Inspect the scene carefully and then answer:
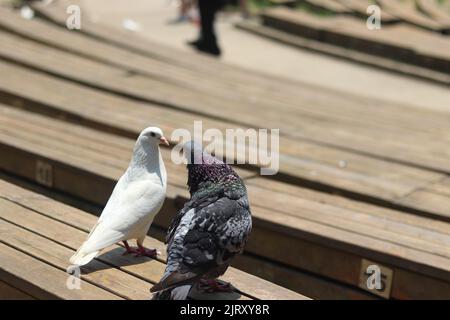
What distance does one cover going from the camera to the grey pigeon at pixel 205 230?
8.56ft

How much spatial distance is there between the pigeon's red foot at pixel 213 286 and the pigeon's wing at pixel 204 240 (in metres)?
0.15

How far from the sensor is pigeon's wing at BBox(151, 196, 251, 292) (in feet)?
8.55

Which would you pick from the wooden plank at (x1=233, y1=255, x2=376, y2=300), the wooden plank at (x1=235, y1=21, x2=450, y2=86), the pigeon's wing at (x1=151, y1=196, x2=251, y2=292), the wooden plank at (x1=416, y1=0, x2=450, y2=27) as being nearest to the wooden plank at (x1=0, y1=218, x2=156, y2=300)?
the pigeon's wing at (x1=151, y1=196, x2=251, y2=292)

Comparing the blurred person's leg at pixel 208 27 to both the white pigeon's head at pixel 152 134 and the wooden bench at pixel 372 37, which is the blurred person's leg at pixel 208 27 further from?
the white pigeon's head at pixel 152 134

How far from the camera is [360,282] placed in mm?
3725

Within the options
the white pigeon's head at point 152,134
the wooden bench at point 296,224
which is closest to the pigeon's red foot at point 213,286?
the white pigeon's head at point 152,134

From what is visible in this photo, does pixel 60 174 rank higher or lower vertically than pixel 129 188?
lower

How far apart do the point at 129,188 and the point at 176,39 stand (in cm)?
772

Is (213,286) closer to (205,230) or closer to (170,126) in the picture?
(205,230)

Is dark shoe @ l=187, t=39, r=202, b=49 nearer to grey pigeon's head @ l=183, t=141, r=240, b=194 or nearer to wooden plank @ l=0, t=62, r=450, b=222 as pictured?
wooden plank @ l=0, t=62, r=450, b=222

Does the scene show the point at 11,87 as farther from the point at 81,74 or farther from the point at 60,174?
the point at 60,174

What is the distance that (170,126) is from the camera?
5250mm

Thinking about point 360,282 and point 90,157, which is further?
point 90,157

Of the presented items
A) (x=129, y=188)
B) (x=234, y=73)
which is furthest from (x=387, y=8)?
(x=129, y=188)
